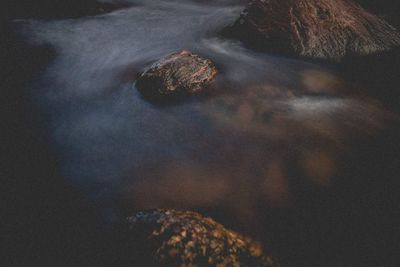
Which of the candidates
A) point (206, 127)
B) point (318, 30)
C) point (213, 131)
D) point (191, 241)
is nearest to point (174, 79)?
point (206, 127)

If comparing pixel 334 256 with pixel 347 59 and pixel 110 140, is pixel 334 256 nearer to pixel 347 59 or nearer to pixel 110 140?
pixel 110 140

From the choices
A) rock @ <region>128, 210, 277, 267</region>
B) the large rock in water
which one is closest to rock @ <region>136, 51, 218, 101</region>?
the large rock in water

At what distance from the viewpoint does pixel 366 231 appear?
3293 millimetres

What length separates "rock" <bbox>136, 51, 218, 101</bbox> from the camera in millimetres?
4883

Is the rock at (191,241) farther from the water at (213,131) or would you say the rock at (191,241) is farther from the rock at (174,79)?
the rock at (174,79)

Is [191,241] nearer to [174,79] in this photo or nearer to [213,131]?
[213,131]

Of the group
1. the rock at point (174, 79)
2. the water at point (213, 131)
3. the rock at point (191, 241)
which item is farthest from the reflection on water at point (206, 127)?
the rock at point (191, 241)

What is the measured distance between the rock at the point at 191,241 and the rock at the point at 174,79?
218cm

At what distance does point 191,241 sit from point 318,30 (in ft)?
15.4

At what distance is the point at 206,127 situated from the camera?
4.50 meters

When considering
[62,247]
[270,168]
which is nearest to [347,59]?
[270,168]

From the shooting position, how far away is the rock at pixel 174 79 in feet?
16.0

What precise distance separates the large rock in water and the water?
384mm

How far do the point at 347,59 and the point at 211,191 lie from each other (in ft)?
13.0
